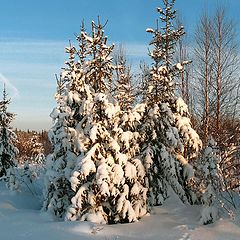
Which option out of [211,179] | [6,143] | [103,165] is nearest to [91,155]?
[103,165]

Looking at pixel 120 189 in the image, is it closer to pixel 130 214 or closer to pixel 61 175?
pixel 130 214

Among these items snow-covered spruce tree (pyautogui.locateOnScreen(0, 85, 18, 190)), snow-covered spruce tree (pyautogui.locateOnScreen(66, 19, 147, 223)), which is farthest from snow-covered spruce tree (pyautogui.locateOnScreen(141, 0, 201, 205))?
snow-covered spruce tree (pyautogui.locateOnScreen(0, 85, 18, 190))

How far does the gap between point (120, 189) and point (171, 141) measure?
→ 120 inches

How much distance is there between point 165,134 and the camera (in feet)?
44.4

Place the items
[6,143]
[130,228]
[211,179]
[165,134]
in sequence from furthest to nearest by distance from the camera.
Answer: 1. [6,143]
2. [165,134]
3. [211,179]
4. [130,228]

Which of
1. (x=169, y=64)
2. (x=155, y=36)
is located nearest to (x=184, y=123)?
(x=169, y=64)

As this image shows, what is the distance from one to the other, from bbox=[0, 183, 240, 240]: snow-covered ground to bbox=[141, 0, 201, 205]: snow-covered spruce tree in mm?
1249

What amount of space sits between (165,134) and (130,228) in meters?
4.48

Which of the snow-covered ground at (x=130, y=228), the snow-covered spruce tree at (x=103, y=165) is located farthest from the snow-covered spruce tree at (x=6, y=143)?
the snow-covered spruce tree at (x=103, y=165)

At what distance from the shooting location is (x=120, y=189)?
11414 mm

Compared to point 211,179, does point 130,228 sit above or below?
below

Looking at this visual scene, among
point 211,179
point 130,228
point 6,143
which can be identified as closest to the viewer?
point 130,228

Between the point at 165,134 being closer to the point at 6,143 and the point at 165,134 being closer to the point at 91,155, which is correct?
the point at 91,155

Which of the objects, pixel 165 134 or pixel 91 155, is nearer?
pixel 91 155
